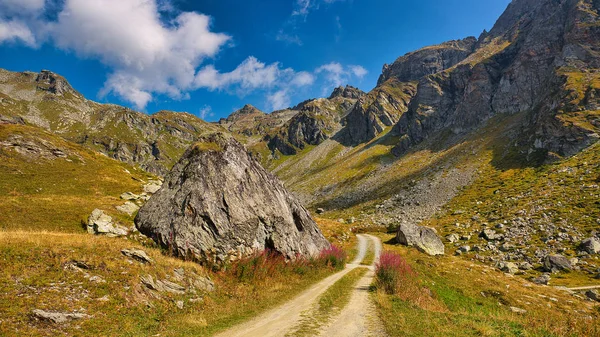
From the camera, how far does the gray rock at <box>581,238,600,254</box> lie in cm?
3700

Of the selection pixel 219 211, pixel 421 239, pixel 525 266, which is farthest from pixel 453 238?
pixel 219 211

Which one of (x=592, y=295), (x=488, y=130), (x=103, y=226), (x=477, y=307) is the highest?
(x=488, y=130)

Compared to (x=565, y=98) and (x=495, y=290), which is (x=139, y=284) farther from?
(x=565, y=98)

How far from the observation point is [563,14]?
5359 inches

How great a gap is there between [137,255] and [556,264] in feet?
150

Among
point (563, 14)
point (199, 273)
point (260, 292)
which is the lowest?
point (260, 292)

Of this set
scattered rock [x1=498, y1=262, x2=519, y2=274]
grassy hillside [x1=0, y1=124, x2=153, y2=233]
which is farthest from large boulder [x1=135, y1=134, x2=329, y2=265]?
scattered rock [x1=498, y1=262, x2=519, y2=274]

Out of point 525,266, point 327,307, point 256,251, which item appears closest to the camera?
Result: point 327,307

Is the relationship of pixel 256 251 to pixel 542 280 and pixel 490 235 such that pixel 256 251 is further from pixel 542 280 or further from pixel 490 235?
pixel 490 235

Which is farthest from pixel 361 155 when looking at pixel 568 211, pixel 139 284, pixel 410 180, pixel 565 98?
pixel 139 284

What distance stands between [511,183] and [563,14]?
123 metres

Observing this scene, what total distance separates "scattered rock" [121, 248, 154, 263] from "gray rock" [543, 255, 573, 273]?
44.3 m

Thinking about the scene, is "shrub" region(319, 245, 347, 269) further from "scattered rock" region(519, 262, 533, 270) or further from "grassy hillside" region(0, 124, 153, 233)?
"scattered rock" region(519, 262, 533, 270)

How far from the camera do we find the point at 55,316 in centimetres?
1116
